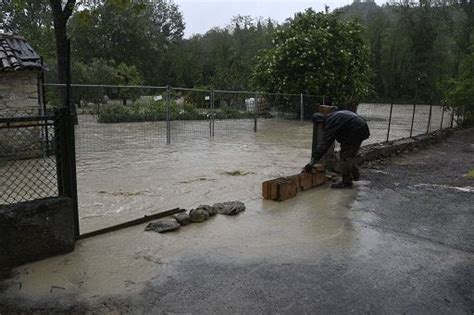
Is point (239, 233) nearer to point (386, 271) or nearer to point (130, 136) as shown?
point (386, 271)

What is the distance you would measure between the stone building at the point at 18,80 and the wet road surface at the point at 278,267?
5603 millimetres

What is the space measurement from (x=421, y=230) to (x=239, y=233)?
2112 millimetres

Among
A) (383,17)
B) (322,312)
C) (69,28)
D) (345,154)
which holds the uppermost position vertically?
(383,17)

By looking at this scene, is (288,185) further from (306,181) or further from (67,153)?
(67,153)

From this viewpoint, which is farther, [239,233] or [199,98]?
[199,98]

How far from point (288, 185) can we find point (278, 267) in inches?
95.8

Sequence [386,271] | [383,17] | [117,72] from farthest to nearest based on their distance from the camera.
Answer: [383,17], [117,72], [386,271]

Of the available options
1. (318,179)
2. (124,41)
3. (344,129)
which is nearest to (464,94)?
(344,129)

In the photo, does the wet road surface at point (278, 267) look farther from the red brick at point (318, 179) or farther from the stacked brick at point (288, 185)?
the red brick at point (318, 179)

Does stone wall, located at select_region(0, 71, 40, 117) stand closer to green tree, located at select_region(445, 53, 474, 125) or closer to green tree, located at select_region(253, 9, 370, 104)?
green tree, located at select_region(253, 9, 370, 104)

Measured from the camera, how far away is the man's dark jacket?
21.9 feet

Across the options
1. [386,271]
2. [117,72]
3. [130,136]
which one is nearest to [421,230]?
[386,271]

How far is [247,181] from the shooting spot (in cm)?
737

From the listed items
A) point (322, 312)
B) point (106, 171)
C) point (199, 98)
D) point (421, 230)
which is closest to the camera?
point (322, 312)
